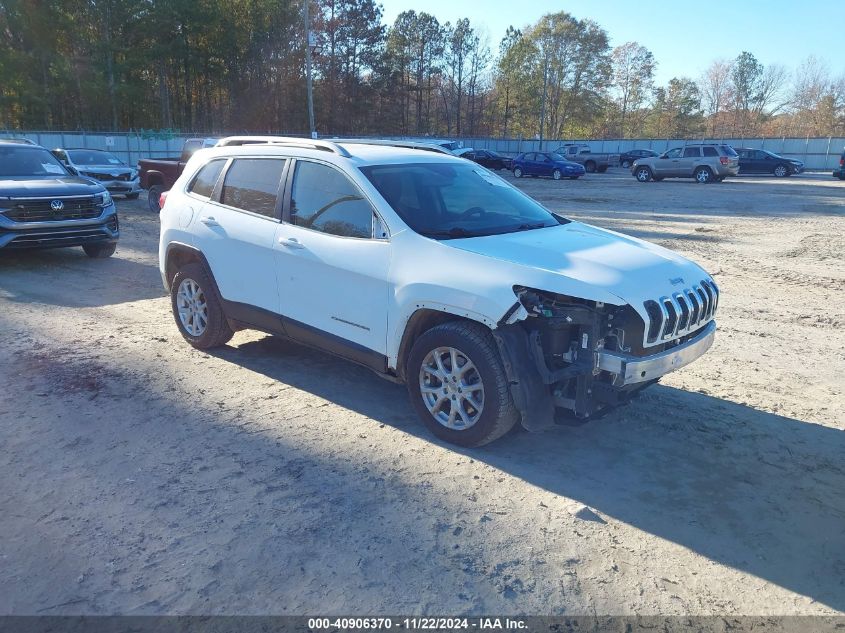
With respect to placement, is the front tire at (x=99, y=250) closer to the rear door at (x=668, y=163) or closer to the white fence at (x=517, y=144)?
the white fence at (x=517, y=144)

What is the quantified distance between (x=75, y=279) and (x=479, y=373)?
7.56m

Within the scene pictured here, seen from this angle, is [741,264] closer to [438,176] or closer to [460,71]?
[438,176]

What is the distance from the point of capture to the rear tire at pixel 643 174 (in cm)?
3294

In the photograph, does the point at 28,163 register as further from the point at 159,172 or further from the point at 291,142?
the point at 291,142

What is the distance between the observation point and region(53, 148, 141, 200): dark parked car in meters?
19.6

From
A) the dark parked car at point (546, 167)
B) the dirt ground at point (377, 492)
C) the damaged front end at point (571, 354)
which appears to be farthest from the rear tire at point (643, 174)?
the damaged front end at point (571, 354)

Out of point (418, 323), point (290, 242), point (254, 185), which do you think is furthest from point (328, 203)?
point (418, 323)

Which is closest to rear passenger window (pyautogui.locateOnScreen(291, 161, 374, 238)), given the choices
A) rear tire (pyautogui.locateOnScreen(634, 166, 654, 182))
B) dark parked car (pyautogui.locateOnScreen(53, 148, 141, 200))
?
dark parked car (pyautogui.locateOnScreen(53, 148, 141, 200))

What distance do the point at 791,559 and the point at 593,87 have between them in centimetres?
8816

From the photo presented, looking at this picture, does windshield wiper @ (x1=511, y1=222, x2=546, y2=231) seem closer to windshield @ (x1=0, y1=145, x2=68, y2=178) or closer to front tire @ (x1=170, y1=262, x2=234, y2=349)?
front tire @ (x1=170, y1=262, x2=234, y2=349)

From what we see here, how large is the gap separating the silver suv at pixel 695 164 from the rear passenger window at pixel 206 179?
97.1ft

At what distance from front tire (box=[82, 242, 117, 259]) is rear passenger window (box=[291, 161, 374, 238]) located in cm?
717

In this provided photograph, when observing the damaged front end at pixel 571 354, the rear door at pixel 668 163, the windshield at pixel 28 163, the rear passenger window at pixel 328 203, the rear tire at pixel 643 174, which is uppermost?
the rear door at pixel 668 163

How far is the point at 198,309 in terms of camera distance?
6078 millimetres
